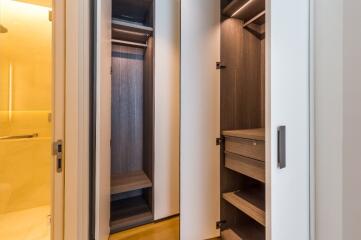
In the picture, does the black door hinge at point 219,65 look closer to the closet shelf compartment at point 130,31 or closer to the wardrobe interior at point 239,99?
the wardrobe interior at point 239,99

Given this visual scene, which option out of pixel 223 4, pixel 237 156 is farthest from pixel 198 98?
pixel 223 4

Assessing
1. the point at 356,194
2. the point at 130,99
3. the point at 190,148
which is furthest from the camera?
the point at 130,99

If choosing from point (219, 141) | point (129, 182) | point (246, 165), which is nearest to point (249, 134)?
point (246, 165)

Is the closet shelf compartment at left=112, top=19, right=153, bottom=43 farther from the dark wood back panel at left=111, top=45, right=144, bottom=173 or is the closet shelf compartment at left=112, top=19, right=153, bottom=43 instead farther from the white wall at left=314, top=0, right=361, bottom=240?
the white wall at left=314, top=0, right=361, bottom=240

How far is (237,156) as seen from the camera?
1605 mm

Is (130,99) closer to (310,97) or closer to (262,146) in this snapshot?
(262,146)

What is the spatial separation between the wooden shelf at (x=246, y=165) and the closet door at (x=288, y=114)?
0.21 m

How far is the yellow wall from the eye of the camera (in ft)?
7.39

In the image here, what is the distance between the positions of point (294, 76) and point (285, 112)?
223 mm

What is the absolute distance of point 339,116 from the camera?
3.50ft

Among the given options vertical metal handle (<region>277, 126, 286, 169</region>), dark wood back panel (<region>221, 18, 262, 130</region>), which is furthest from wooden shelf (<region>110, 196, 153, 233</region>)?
vertical metal handle (<region>277, 126, 286, 169</region>)

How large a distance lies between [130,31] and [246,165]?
1682 mm

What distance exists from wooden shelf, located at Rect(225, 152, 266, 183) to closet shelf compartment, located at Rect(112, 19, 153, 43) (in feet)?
4.82

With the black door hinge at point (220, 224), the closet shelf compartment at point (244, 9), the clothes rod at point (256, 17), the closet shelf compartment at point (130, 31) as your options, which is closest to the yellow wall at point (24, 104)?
the closet shelf compartment at point (130, 31)
